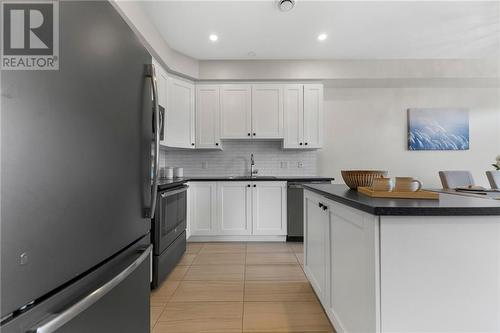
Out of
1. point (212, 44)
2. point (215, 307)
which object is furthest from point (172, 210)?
point (212, 44)

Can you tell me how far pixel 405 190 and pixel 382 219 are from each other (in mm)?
408

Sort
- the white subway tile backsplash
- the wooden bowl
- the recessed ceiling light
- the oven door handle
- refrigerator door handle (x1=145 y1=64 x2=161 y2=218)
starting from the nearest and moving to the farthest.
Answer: refrigerator door handle (x1=145 y1=64 x2=161 y2=218) < the wooden bowl < the oven door handle < the recessed ceiling light < the white subway tile backsplash

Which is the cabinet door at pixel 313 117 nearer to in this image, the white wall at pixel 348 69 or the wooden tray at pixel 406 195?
the white wall at pixel 348 69

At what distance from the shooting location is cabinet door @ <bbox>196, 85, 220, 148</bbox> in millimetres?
3834

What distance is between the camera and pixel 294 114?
3830 millimetres

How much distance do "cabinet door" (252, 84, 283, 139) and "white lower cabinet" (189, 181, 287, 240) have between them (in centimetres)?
85

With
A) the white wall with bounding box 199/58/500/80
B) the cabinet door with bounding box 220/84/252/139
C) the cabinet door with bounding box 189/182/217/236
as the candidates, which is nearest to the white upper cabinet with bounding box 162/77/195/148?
the white wall with bounding box 199/58/500/80

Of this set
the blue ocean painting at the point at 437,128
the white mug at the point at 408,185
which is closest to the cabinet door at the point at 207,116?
the white mug at the point at 408,185

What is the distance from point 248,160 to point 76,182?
3522 mm

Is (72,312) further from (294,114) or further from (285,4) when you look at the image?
(294,114)

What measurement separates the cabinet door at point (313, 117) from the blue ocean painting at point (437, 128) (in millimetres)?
1742

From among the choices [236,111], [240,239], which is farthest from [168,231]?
[236,111]

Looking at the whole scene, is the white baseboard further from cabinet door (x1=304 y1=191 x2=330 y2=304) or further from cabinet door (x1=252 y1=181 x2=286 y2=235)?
cabinet door (x1=304 y1=191 x2=330 y2=304)

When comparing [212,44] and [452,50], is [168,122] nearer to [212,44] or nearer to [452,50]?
[212,44]
